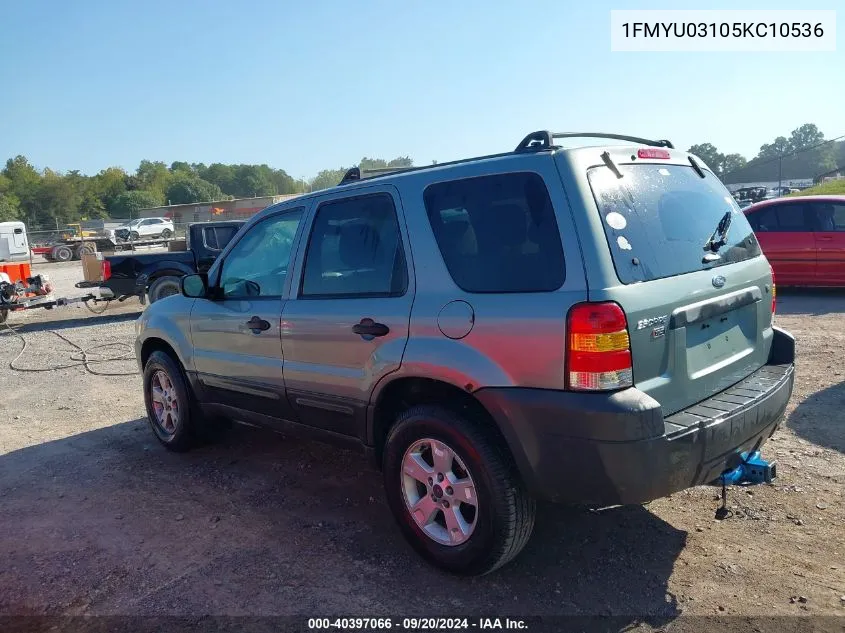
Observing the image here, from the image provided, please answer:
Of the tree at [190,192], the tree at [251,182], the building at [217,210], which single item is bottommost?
the building at [217,210]

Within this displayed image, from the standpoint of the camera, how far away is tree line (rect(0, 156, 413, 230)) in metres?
79.4

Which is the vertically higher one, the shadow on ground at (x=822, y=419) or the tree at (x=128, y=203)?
the tree at (x=128, y=203)

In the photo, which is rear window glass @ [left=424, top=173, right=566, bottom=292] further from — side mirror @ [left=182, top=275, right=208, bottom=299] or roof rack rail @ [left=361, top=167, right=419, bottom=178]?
side mirror @ [left=182, top=275, right=208, bottom=299]

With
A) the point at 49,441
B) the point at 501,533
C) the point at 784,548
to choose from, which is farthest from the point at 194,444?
the point at 784,548

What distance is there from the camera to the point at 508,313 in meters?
2.82

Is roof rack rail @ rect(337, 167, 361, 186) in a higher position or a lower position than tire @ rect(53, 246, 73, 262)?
higher

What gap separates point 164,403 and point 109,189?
10650cm

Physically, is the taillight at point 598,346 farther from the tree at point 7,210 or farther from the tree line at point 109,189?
the tree at point 7,210

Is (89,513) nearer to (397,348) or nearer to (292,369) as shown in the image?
(292,369)

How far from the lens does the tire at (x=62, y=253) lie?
34.0m

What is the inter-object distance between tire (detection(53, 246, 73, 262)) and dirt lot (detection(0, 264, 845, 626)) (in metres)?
32.7

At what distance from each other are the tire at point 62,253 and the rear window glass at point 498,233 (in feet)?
119

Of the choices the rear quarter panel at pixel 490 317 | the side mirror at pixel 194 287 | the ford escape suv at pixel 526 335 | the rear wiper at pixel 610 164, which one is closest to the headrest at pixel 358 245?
the ford escape suv at pixel 526 335

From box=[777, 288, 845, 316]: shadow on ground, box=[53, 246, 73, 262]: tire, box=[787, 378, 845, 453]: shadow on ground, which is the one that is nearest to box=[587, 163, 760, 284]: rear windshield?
box=[787, 378, 845, 453]: shadow on ground
